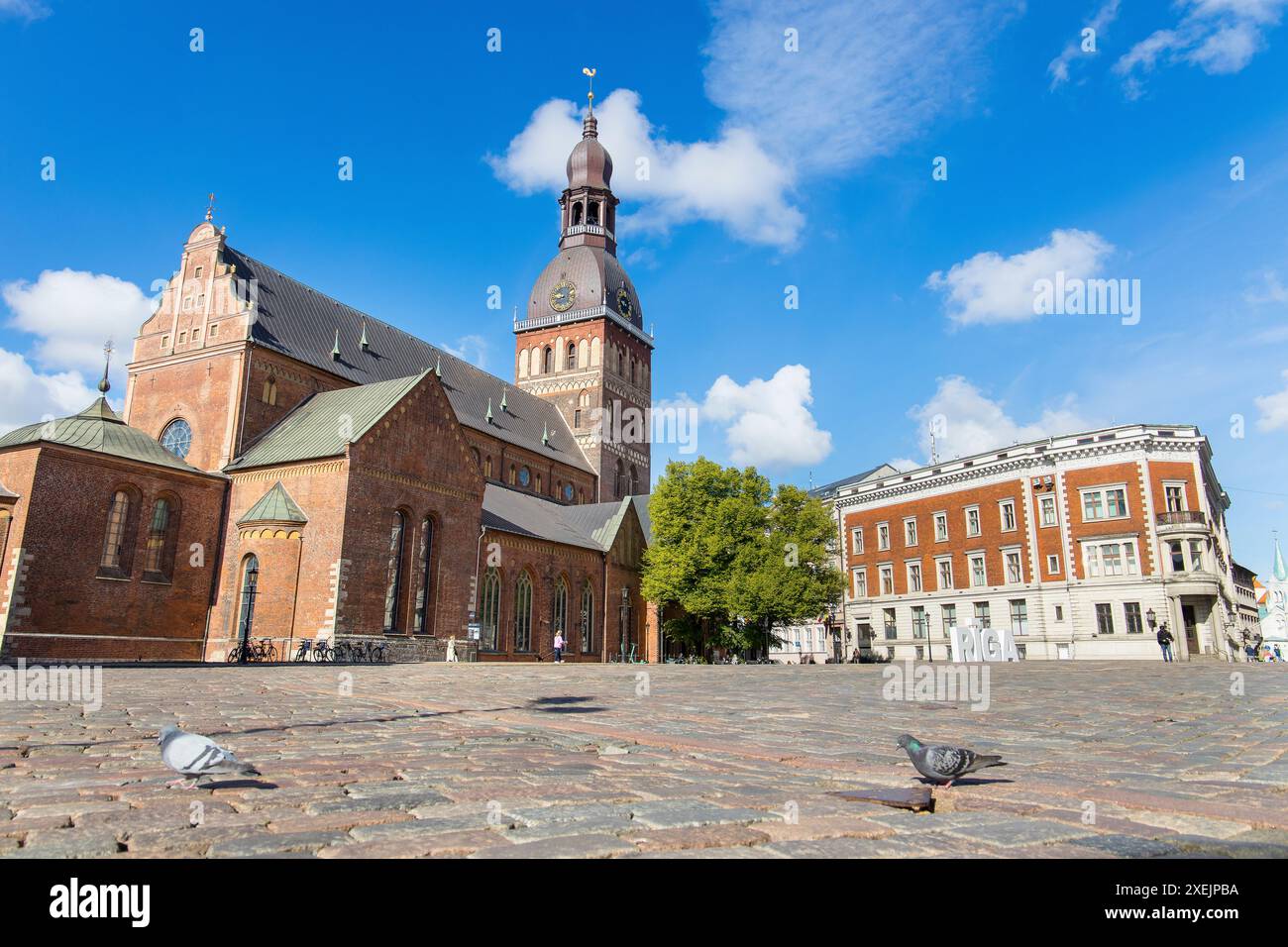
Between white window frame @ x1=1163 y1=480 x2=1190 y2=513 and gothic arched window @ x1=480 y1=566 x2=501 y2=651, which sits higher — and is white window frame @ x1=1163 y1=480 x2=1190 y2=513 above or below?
above

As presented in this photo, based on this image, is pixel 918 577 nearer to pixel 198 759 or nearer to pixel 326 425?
pixel 326 425

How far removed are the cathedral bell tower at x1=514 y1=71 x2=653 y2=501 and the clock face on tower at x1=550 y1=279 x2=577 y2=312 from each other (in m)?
0.07

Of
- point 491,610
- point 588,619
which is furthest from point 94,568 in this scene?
point 588,619

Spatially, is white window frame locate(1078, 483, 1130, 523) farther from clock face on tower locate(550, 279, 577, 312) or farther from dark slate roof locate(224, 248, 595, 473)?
clock face on tower locate(550, 279, 577, 312)

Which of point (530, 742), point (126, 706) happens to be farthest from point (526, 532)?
point (530, 742)

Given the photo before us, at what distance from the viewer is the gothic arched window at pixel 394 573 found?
30.2 meters

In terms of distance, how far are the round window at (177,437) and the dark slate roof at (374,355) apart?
490 centimetres

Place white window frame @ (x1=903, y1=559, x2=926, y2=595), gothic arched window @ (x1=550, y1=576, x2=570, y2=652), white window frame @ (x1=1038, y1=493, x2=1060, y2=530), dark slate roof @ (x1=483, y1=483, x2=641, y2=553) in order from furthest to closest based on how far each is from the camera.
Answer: white window frame @ (x1=903, y1=559, x2=926, y2=595) → white window frame @ (x1=1038, y1=493, x2=1060, y2=530) → gothic arched window @ (x1=550, y1=576, x2=570, y2=652) → dark slate roof @ (x1=483, y1=483, x2=641, y2=553)

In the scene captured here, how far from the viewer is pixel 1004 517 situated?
→ 45.2 metres

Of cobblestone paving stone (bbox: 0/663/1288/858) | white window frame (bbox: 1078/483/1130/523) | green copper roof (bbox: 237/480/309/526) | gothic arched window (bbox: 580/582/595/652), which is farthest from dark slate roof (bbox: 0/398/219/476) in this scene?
white window frame (bbox: 1078/483/1130/523)

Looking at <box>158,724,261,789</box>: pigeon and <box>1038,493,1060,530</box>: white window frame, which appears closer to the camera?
<box>158,724,261,789</box>: pigeon

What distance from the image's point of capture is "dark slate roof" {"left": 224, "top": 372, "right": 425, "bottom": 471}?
30172 millimetres

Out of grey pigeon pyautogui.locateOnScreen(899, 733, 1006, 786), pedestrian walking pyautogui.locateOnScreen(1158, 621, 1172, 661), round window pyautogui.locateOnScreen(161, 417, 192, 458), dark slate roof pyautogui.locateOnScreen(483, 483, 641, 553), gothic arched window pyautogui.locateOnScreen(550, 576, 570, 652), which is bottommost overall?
grey pigeon pyautogui.locateOnScreen(899, 733, 1006, 786)
